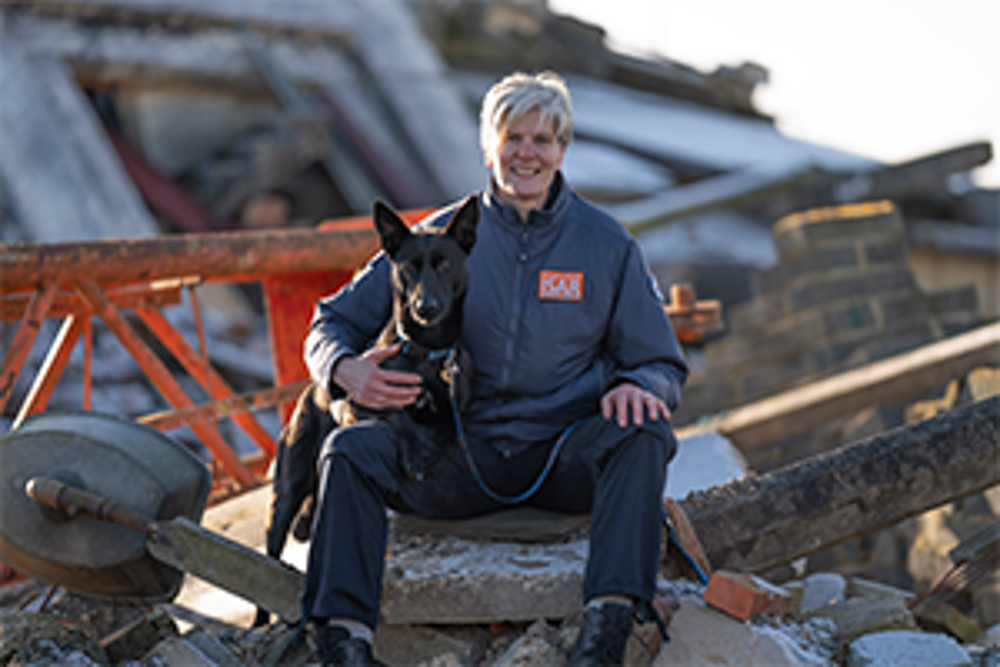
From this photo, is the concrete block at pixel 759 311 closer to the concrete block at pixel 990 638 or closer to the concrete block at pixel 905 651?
the concrete block at pixel 990 638

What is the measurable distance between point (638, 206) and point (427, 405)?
805 centimetres

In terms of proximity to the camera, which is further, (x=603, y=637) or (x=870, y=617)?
(x=870, y=617)

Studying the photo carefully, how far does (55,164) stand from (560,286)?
6076 millimetres

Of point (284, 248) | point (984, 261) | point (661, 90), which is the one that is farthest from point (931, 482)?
point (661, 90)

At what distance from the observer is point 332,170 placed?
972 cm

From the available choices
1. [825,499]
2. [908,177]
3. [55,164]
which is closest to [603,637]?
[825,499]

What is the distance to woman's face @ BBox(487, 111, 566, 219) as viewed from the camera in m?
2.71

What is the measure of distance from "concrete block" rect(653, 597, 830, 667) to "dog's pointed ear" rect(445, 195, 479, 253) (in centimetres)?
113

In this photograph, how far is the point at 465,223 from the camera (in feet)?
8.43

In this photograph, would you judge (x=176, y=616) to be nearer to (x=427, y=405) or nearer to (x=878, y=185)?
(x=427, y=405)

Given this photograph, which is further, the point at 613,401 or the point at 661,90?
the point at 661,90

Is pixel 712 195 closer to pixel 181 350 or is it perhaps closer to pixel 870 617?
pixel 181 350

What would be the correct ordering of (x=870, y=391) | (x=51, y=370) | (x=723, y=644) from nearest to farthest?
1. (x=723, y=644)
2. (x=51, y=370)
3. (x=870, y=391)

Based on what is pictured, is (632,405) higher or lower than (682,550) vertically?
higher
